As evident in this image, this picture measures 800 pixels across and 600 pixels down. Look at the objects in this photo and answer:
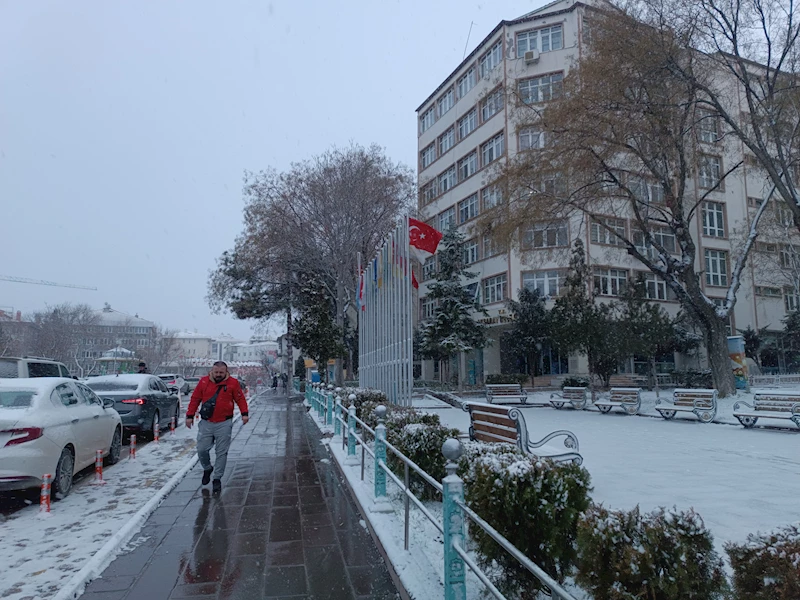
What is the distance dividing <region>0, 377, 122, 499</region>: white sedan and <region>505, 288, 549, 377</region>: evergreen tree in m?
24.6

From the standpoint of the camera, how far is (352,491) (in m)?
7.47

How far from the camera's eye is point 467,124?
39.9 meters

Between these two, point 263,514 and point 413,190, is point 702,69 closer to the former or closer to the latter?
point 413,190

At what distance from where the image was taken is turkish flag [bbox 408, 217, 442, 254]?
12859mm

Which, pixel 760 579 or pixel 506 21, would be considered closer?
pixel 760 579

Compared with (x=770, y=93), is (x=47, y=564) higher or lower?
lower

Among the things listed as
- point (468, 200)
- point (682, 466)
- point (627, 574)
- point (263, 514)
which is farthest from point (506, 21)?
point (627, 574)

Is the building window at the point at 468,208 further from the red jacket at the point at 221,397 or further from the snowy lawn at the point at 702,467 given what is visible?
the red jacket at the point at 221,397

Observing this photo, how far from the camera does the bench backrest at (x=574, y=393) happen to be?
874 inches

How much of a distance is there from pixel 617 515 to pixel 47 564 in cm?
455

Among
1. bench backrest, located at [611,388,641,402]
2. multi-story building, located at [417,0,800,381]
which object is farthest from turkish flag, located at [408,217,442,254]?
multi-story building, located at [417,0,800,381]

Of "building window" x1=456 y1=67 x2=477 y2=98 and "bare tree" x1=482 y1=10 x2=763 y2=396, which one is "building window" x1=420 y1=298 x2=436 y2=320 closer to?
"building window" x1=456 y1=67 x2=477 y2=98

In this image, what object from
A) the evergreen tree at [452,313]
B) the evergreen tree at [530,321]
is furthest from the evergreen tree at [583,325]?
the evergreen tree at [452,313]

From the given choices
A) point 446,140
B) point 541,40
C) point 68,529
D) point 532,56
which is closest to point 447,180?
point 446,140
